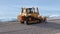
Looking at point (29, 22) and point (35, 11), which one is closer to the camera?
point (29, 22)

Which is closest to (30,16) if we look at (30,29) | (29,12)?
(29,12)

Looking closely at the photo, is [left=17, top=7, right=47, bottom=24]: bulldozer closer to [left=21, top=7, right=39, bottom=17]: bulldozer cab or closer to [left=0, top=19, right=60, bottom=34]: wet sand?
[left=21, top=7, right=39, bottom=17]: bulldozer cab

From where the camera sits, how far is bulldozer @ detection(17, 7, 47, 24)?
25109 millimetres

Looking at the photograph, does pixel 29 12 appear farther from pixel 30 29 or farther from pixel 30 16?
pixel 30 29

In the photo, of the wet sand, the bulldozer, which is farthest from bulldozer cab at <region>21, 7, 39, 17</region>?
the wet sand

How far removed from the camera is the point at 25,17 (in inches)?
998

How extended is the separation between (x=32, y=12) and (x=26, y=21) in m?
2.06

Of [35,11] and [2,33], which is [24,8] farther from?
[2,33]

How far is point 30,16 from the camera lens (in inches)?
995

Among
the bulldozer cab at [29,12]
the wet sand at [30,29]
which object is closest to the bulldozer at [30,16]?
the bulldozer cab at [29,12]

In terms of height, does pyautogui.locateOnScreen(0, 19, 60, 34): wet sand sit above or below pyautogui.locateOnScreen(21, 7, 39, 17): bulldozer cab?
below

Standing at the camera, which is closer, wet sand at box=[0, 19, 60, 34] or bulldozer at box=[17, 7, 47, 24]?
wet sand at box=[0, 19, 60, 34]

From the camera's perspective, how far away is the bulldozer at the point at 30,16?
989 inches

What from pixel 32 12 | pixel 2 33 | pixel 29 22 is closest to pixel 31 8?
pixel 32 12
